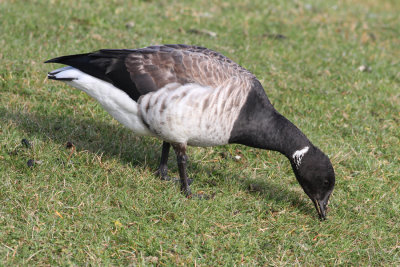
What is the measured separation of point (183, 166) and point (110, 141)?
1.27 metres

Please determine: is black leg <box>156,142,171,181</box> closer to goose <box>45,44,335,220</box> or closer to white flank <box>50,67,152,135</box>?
goose <box>45,44,335,220</box>

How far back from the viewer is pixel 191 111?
15.3ft

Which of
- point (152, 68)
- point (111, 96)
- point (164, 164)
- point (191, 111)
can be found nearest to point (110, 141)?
point (164, 164)

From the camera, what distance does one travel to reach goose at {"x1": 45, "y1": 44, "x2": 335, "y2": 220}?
4711 mm

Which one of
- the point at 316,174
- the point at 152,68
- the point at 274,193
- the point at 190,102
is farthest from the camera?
the point at 274,193

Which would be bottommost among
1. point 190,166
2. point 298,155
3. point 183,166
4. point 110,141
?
point 190,166

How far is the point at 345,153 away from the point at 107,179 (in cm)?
326

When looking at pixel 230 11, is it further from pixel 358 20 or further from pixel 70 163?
pixel 70 163

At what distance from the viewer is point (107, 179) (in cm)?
508

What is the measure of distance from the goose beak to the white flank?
6.38ft

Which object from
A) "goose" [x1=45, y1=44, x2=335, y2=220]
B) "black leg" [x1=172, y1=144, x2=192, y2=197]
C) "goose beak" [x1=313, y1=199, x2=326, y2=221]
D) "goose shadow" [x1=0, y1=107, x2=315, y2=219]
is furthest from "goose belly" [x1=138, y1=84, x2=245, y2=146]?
"goose beak" [x1=313, y1=199, x2=326, y2=221]

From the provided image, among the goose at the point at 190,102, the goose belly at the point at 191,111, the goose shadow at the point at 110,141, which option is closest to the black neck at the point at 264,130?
the goose at the point at 190,102

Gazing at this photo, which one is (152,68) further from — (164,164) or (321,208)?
(321,208)

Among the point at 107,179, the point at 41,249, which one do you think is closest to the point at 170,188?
the point at 107,179
